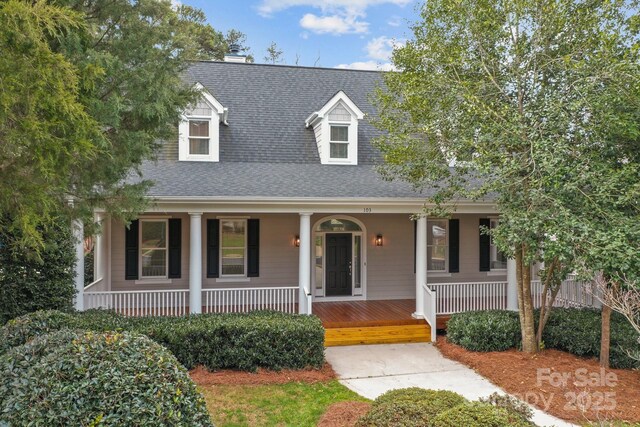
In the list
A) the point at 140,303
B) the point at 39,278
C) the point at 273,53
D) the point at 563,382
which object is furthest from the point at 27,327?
the point at 273,53

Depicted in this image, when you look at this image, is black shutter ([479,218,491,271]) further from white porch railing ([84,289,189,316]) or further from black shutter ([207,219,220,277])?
white porch railing ([84,289,189,316])

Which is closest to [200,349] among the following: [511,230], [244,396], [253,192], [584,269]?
[244,396]

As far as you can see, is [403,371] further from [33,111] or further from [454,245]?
[33,111]

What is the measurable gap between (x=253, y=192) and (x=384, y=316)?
14.3ft

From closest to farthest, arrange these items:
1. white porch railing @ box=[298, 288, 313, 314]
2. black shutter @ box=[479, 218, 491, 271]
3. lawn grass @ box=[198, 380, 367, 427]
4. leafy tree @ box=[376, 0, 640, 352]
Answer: lawn grass @ box=[198, 380, 367, 427], leafy tree @ box=[376, 0, 640, 352], white porch railing @ box=[298, 288, 313, 314], black shutter @ box=[479, 218, 491, 271]

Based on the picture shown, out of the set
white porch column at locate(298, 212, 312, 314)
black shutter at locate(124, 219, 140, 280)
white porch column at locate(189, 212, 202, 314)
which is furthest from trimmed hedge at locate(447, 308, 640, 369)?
black shutter at locate(124, 219, 140, 280)

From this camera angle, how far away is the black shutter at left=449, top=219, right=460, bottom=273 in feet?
43.1

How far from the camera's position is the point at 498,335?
9344 millimetres

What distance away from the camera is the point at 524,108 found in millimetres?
8102

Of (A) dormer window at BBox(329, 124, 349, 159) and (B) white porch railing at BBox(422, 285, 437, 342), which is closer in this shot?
(B) white porch railing at BBox(422, 285, 437, 342)

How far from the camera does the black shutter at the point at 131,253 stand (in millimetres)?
11688

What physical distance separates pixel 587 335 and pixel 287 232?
24.5 feet

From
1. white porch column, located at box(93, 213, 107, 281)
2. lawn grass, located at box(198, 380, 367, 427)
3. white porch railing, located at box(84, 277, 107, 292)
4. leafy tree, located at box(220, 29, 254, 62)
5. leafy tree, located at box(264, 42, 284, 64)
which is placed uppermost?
leafy tree, located at box(220, 29, 254, 62)

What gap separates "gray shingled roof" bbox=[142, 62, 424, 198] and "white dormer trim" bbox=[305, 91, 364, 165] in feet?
0.98
